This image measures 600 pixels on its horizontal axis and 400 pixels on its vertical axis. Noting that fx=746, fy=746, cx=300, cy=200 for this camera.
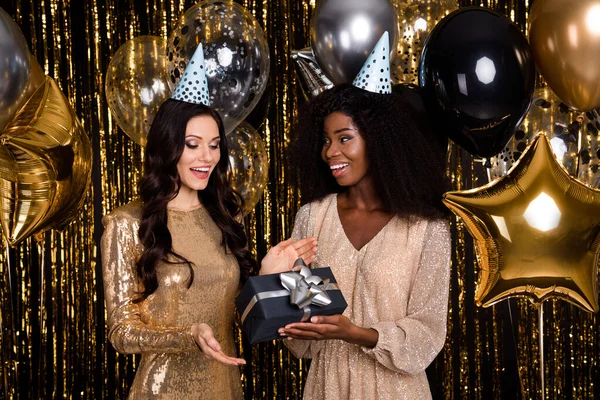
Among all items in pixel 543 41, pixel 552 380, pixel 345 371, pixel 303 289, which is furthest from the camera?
pixel 552 380

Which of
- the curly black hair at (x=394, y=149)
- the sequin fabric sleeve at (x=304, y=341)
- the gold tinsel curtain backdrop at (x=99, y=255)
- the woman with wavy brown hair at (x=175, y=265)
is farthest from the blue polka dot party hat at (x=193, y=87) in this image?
the gold tinsel curtain backdrop at (x=99, y=255)

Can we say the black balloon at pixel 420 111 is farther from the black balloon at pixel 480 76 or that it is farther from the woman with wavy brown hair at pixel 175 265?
the woman with wavy brown hair at pixel 175 265

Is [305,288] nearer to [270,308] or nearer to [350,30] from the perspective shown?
[270,308]

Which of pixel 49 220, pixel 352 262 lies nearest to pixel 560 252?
pixel 352 262

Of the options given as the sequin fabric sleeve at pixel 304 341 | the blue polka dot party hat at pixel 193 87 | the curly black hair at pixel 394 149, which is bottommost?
the sequin fabric sleeve at pixel 304 341

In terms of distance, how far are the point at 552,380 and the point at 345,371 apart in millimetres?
1969

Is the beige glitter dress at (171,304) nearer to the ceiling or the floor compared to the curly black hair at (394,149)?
nearer to the floor

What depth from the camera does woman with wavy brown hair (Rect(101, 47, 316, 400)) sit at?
6.12 feet

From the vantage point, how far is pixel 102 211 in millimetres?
3518

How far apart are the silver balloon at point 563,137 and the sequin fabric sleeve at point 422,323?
1.94 feet

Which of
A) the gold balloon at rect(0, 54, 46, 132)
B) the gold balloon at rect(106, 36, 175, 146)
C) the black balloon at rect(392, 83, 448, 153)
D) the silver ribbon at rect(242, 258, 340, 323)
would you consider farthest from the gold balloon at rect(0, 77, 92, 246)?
the black balloon at rect(392, 83, 448, 153)

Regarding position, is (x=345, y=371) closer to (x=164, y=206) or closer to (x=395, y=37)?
(x=164, y=206)

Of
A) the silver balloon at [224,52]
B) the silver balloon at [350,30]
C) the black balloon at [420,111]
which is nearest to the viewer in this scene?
the black balloon at [420,111]

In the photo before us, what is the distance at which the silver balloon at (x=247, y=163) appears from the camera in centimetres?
261
